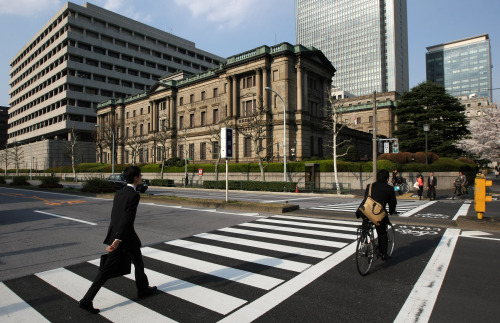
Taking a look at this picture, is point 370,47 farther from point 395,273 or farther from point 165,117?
point 395,273

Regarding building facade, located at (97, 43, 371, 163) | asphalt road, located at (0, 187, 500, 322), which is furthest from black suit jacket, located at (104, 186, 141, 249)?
building facade, located at (97, 43, 371, 163)

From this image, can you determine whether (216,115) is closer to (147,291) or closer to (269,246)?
(269,246)

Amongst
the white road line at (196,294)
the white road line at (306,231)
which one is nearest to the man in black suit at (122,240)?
the white road line at (196,294)

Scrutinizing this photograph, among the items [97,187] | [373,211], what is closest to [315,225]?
[373,211]

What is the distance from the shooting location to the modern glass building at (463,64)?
160 meters

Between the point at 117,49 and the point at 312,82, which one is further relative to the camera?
the point at 117,49

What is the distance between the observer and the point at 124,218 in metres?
4.20

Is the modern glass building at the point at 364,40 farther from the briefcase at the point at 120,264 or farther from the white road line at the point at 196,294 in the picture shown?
the briefcase at the point at 120,264

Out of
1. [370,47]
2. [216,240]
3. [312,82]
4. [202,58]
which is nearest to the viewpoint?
[216,240]

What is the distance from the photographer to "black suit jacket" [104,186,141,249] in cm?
416

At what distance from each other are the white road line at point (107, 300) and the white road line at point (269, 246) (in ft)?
11.9

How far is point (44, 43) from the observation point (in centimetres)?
8081

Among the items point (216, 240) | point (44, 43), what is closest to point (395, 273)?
point (216, 240)

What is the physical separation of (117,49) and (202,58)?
29.0m
